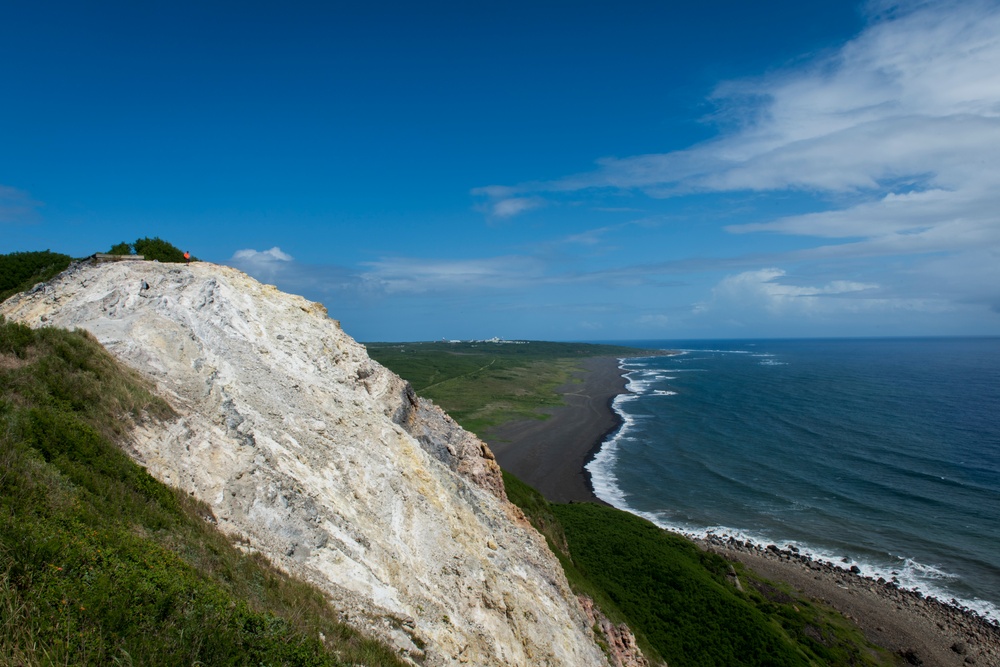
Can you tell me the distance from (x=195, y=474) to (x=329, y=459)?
4.34 m

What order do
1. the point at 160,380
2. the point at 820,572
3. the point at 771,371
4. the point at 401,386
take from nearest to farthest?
1. the point at 160,380
2. the point at 401,386
3. the point at 820,572
4. the point at 771,371

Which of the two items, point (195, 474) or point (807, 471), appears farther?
point (807, 471)

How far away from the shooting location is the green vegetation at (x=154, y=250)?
104 feet

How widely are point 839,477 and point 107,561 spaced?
7801 centimetres

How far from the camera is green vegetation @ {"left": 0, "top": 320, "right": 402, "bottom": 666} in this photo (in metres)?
6.52

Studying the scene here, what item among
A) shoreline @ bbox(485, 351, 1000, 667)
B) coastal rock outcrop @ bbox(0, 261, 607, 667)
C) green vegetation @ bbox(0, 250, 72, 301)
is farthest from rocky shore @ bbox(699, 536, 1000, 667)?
green vegetation @ bbox(0, 250, 72, 301)

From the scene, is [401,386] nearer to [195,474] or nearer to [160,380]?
[160,380]

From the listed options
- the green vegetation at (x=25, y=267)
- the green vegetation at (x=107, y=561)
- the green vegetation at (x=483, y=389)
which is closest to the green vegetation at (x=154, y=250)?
the green vegetation at (x=25, y=267)

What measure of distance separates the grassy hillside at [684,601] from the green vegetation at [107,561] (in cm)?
2079

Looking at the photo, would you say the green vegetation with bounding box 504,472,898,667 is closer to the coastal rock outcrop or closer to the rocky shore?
the rocky shore

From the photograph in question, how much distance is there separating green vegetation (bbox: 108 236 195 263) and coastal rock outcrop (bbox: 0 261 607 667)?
7098 mm

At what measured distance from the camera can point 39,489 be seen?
8695mm

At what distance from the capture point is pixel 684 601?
34.1m

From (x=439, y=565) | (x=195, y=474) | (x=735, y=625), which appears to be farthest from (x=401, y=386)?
(x=735, y=625)
